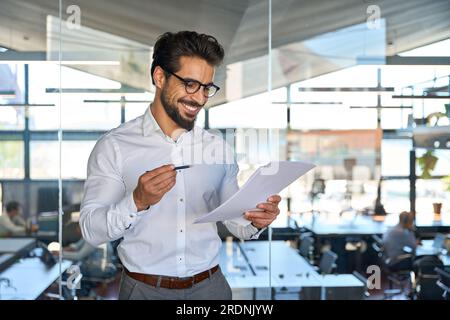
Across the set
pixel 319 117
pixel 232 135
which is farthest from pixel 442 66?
pixel 232 135

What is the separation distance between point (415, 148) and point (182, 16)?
247 cm

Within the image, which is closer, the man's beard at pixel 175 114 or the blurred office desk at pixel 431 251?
the man's beard at pixel 175 114

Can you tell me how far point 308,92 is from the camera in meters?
5.35

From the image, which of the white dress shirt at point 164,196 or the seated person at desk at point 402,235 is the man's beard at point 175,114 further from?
the seated person at desk at point 402,235

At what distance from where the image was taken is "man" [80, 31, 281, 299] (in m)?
2.01

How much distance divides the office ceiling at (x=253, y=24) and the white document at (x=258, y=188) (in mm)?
3133

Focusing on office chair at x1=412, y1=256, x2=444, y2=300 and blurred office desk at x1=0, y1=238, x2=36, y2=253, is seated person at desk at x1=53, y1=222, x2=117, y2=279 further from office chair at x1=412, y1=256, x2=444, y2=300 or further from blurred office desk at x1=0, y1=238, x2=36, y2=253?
office chair at x1=412, y1=256, x2=444, y2=300

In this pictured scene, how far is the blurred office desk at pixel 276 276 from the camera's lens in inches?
203

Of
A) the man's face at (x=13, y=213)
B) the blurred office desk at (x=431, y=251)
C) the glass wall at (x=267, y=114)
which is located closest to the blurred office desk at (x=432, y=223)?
the glass wall at (x=267, y=114)

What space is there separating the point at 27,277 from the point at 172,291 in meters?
3.32

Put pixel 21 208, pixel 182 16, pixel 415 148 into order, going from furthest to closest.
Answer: pixel 415 148 → pixel 21 208 → pixel 182 16

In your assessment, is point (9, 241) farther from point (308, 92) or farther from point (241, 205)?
point (241, 205)

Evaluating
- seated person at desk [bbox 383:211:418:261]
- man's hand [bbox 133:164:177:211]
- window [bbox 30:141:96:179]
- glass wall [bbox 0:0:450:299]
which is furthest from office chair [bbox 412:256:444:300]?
man's hand [bbox 133:164:177:211]
